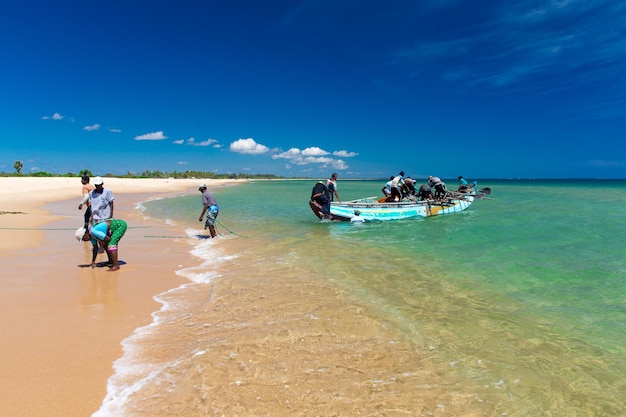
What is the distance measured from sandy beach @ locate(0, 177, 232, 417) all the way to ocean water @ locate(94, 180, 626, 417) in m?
0.28

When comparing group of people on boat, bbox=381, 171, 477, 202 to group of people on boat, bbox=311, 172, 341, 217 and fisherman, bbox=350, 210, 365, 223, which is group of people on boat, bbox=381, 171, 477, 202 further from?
group of people on boat, bbox=311, 172, 341, 217

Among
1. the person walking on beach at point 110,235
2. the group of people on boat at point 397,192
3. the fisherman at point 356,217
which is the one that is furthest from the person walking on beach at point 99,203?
the fisherman at point 356,217

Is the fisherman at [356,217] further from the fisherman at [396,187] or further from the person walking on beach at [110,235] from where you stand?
the person walking on beach at [110,235]

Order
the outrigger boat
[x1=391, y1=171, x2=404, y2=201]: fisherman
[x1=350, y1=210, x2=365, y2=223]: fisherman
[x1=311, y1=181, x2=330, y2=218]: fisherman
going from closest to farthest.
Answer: [x1=311, y1=181, x2=330, y2=218]: fisherman
the outrigger boat
[x1=350, y1=210, x2=365, y2=223]: fisherman
[x1=391, y1=171, x2=404, y2=201]: fisherman

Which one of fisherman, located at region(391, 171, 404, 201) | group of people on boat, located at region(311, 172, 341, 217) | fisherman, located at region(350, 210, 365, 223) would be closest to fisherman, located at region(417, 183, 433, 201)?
fisherman, located at region(391, 171, 404, 201)

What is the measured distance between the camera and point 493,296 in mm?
7082

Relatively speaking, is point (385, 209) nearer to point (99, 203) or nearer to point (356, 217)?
point (356, 217)

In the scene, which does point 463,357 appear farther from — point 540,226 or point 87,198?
point 540,226

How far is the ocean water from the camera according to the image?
3455 mm

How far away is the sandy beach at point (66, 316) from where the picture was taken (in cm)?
331

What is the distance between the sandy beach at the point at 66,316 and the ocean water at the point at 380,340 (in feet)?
0.92

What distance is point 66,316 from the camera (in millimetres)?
5133

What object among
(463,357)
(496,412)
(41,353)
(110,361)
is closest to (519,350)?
(463,357)

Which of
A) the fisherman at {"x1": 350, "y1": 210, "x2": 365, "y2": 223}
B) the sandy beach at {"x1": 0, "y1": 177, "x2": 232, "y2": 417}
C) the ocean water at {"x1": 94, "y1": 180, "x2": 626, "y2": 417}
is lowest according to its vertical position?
the ocean water at {"x1": 94, "y1": 180, "x2": 626, "y2": 417}
